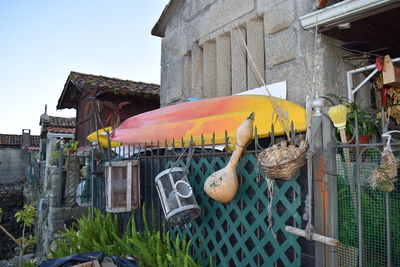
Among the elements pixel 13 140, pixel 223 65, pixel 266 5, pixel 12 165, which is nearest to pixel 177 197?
pixel 223 65

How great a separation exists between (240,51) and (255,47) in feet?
1.07

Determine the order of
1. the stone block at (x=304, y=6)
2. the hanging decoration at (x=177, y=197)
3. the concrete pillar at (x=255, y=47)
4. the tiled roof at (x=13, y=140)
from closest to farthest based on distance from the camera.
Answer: the hanging decoration at (x=177, y=197) < the stone block at (x=304, y=6) < the concrete pillar at (x=255, y=47) < the tiled roof at (x=13, y=140)

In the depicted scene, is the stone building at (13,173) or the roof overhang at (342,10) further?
Answer: the stone building at (13,173)

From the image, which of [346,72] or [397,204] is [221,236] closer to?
[397,204]

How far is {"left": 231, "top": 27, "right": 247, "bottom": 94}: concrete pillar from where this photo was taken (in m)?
5.00

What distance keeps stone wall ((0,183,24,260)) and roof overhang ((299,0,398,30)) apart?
20308 mm

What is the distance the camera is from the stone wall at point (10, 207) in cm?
1795

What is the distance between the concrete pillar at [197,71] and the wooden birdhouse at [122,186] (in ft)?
8.58

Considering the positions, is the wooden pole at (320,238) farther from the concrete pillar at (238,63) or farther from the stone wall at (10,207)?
the stone wall at (10,207)

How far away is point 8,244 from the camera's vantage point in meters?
17.6

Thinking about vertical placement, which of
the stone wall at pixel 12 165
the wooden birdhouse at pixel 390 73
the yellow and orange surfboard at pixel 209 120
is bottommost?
the stone wall at pixel 12 165

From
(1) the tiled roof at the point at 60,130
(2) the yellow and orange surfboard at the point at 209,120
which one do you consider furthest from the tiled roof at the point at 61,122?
(2) the yellow and orange surfboard at the point at 209,120

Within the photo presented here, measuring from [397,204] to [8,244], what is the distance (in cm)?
2103

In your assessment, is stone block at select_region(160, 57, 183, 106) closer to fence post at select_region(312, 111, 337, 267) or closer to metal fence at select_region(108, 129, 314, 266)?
metal fence at select_region(108, 129, 314, 266)
